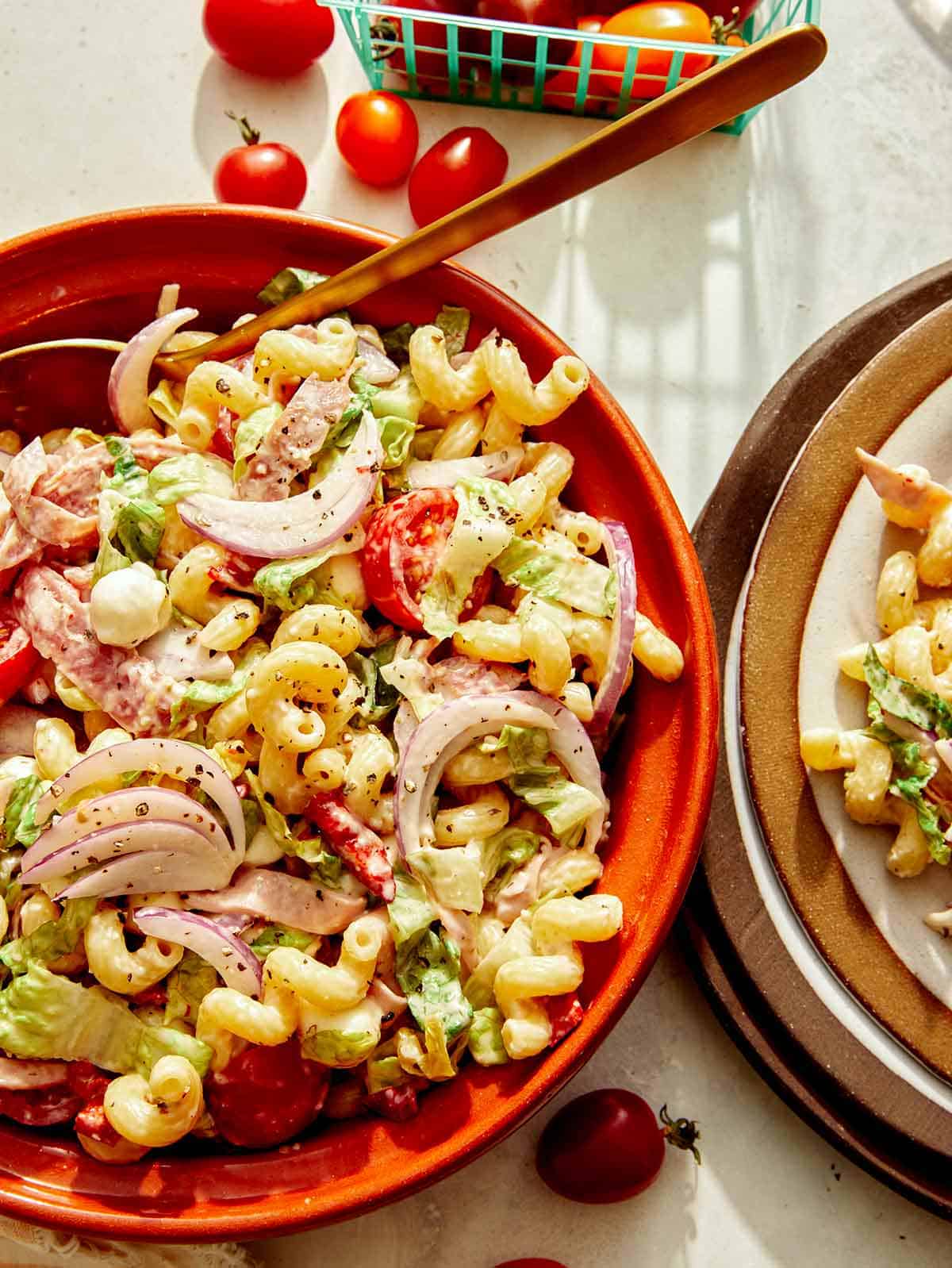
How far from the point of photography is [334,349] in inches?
69.2

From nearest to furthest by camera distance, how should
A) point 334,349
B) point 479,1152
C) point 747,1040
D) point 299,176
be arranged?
point 479,1152, point 334,349, point 747,1040, point 299,176

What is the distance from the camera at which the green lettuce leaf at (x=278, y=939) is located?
5.41 ft

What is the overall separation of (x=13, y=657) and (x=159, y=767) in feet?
0.97

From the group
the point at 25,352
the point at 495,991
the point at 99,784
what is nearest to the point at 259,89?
the point at 25,352

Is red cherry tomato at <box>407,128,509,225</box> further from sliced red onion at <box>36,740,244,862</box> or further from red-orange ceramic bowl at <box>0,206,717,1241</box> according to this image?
sliced red onion at <box>36,740,244,862</box>

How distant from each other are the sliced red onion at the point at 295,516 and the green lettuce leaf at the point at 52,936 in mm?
525

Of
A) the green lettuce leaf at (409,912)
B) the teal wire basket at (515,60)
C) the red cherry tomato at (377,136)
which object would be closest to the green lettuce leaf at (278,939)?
the green lettuce leaf at (409,912)

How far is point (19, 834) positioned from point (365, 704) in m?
0.50

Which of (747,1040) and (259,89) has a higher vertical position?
(259,89)

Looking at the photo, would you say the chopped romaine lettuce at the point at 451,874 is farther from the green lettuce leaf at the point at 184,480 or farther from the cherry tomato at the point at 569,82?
the cherry tomato at the point at 569,82

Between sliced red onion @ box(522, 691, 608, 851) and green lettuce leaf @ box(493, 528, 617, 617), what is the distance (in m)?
0.15

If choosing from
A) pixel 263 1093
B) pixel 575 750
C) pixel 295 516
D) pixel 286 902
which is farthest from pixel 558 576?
pixel 263 1093

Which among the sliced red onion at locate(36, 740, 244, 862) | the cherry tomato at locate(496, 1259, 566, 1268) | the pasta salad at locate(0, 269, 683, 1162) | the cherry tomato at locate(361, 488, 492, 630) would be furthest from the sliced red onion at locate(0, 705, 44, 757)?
the cherry tomato at locate(496, 1259, 566, 1268)

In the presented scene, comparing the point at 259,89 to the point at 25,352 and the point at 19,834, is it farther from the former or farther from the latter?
the point at 19,834
